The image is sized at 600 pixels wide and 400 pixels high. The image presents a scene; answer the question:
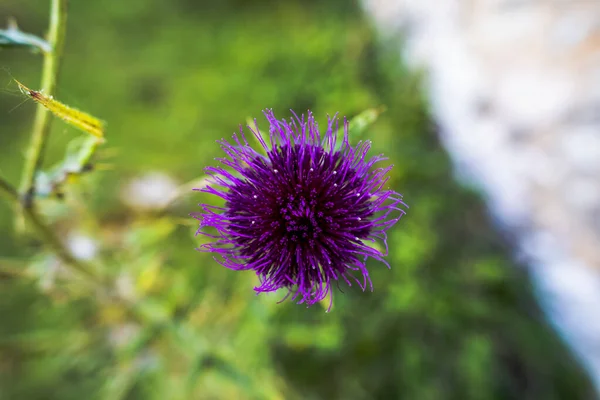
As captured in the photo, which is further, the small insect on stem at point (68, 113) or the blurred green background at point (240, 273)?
the blurred green background at point (240, 273)

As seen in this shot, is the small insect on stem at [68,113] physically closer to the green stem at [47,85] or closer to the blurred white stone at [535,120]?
the green stem at [47,85]

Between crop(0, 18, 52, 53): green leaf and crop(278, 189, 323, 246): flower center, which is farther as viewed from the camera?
crop(278, 189, 323, 246): flower center

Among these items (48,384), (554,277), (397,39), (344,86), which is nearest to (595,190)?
(554,277)

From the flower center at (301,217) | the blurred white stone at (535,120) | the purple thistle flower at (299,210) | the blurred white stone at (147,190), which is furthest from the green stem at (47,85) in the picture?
the blurred white stone at (535,120)

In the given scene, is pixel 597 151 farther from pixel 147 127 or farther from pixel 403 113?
pixel 147 127

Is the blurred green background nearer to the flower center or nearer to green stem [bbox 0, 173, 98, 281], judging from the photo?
green stem [bbox 0, 173, 98, 281]

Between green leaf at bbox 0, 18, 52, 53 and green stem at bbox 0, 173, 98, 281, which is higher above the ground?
green leaf at bbox 0, 18, 52, 53

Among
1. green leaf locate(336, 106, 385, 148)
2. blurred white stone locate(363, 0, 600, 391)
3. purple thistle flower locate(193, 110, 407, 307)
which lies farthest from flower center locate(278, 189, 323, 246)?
blurred white stone locate(363, 0, 600, 391)
